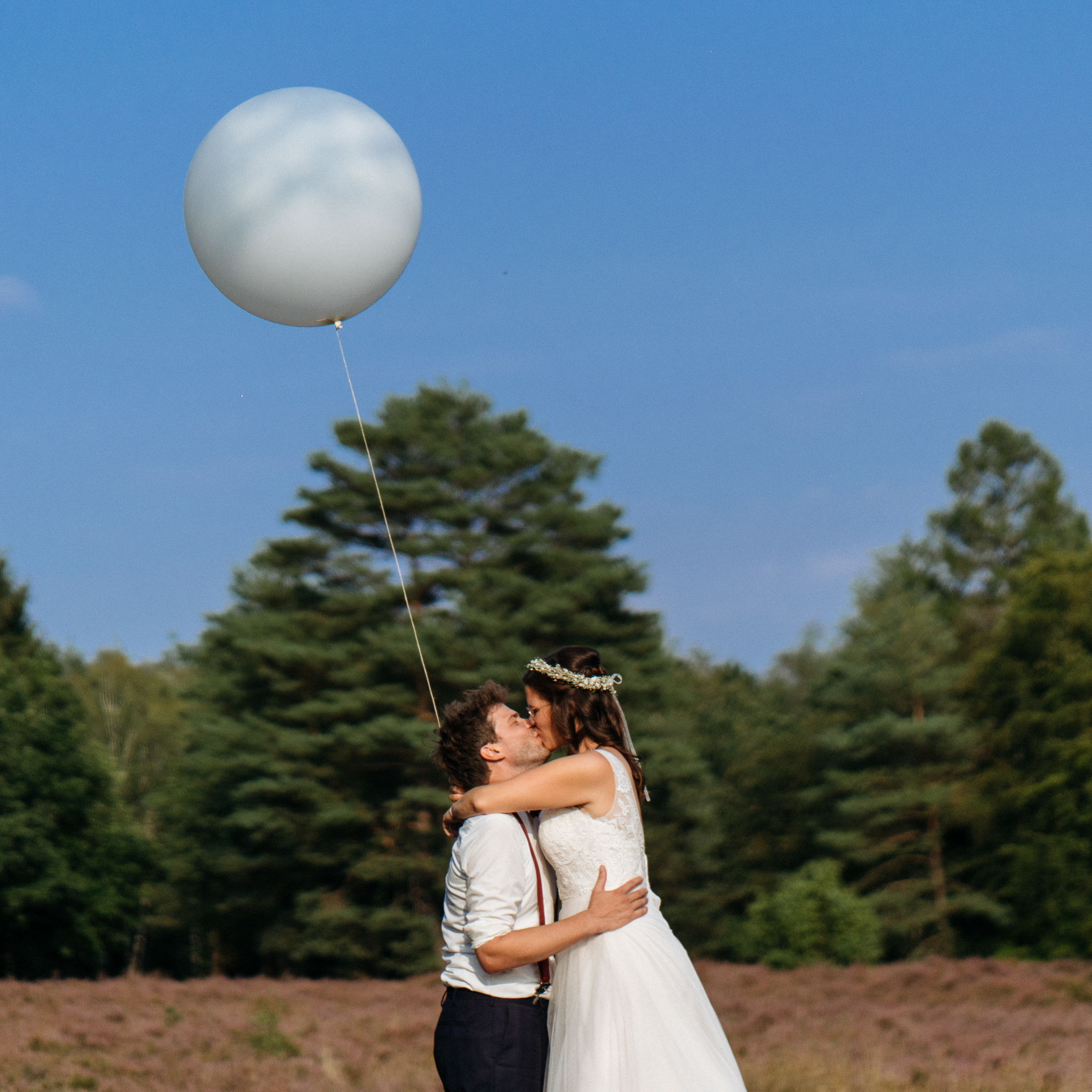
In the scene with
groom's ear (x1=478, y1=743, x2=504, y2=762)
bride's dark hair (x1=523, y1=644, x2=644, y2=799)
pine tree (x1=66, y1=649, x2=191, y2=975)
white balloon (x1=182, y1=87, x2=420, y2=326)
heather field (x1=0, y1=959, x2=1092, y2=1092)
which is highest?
pine tree (x1=66, y1=649, x2=191, y2=975)

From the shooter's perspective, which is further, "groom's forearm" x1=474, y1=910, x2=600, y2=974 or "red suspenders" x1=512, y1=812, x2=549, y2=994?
"red suspenders" x1=512, y1=812, x2=549, y2=994

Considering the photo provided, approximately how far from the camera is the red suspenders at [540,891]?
3.75 meters

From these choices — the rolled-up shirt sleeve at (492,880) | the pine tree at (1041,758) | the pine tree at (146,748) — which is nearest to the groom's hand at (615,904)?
the rolled-up shirt sleeve at (492,880)

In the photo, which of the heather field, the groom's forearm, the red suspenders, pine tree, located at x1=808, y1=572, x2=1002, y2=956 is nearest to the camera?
the groom's forearm

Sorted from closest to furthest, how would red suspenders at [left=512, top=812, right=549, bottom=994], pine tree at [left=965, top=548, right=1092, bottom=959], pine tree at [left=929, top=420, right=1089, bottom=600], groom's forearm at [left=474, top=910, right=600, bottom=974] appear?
groom's forearm at [left=474, top=910, right=600, bottom=974] < red suspenders at [left=512, top=812, right=549, bottom=994] < pine tree at [left=965, top=548, right=1092, bottom=959] < pine tree at [left=929, top=420, right=1089, bottom=600]

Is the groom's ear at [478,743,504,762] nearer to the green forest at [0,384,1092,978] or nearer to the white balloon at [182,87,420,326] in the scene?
the white balloon at [182,87,420,326]

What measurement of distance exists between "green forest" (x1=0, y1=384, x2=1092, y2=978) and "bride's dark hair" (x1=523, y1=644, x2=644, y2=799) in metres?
22.8

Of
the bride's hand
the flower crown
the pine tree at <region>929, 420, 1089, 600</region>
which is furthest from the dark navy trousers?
the pine tree at <region>929, 420, 1089, 600</region>

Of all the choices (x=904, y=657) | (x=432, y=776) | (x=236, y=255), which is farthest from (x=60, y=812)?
(x=236, y=255)

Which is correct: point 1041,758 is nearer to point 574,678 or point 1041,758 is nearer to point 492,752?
point 574,678

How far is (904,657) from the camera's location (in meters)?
31.8

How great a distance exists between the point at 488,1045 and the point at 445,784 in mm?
25442

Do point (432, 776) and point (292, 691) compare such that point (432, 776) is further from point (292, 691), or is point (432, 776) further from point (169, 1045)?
point (169, 1045)

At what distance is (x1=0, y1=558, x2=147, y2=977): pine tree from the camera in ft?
102
